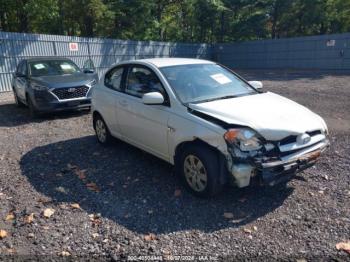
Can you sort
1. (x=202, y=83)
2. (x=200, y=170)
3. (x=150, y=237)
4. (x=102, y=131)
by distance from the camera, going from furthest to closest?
(x=102, y=131) → (x=202, y=83) → (x=200, y=170) → (x=150, y=237)

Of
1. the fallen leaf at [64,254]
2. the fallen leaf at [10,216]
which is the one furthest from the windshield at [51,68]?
the fallen leaf at [64,254]

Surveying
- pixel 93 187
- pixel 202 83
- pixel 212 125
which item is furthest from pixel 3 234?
pixel 202 83

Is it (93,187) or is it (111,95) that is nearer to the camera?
(93,187)

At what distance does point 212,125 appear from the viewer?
3.62m

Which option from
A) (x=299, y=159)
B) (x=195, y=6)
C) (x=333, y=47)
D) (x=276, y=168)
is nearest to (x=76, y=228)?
(x=276, y=168)

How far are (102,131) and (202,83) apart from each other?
8.07 feet

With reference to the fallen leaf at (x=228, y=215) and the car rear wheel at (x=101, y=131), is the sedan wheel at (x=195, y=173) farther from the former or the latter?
the car rear wheel at (x=101, y=131)

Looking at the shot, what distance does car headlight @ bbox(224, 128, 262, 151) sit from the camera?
345cm

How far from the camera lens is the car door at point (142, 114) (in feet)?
14.2

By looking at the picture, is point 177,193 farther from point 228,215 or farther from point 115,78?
point 115,78

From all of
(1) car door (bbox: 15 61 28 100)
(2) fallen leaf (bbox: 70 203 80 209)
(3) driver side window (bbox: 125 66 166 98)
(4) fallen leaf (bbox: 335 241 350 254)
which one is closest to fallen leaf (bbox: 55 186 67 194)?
(2) fallen leaf (bbox: 70 203 80 209)

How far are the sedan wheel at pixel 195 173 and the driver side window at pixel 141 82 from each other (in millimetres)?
1023

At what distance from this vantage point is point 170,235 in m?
3.25

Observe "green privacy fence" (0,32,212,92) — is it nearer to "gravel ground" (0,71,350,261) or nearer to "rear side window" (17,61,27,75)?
"rear side window" (17,61,27,75)
